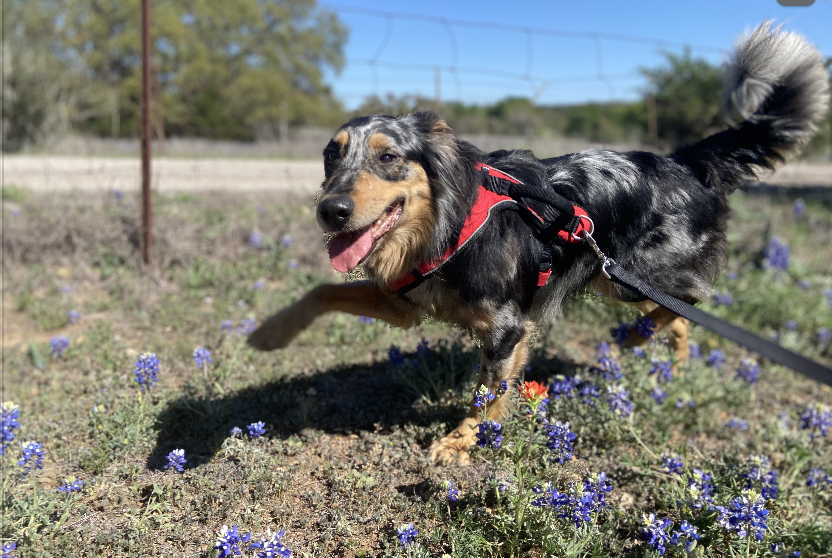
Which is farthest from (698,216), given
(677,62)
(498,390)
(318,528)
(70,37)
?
(70,37)

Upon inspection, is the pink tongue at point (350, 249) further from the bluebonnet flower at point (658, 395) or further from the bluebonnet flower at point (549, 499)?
the bluebonnet flower at point (658, 395)

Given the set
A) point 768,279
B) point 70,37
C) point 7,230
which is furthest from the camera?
point 70,37

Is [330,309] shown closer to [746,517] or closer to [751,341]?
[751,341]

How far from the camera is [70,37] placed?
2795cm

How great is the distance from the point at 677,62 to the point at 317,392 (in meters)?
19.1

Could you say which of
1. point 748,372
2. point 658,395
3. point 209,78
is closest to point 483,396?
point 658,395

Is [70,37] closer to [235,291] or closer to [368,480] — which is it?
[235,291]

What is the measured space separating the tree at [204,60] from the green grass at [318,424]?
21843mm

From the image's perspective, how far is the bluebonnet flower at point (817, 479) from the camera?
3.06 metres

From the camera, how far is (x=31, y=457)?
9.04ft

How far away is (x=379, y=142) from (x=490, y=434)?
140 cm

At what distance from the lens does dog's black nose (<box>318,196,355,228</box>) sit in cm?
239

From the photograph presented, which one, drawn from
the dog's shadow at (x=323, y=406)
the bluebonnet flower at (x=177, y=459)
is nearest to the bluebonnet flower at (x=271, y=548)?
the bluebonnet flower at (x=177, y=459)

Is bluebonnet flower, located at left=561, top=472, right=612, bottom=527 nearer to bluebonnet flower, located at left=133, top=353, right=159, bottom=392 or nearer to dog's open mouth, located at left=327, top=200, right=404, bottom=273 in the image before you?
dog's open mouth, located at left=327, top=200, right=404, bottom=273
